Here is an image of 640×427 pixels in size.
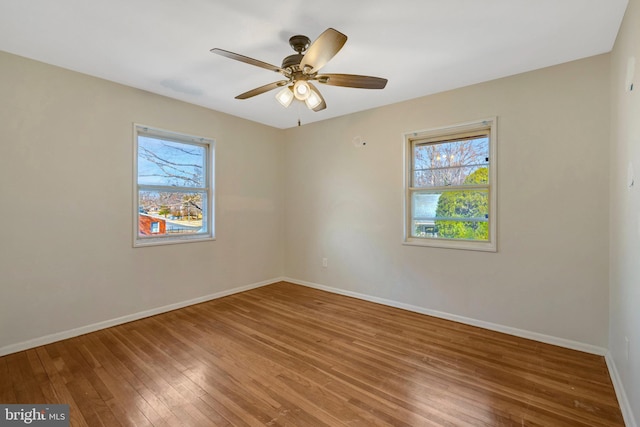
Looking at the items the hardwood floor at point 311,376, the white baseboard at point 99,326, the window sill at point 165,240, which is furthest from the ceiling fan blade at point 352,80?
the white baseboard at point 99,326

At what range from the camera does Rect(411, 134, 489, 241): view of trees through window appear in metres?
3.09

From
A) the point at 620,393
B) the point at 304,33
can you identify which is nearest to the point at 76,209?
the point at 304,33

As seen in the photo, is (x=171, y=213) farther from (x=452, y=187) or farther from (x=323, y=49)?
(x=452, y=187)

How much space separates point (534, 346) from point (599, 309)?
1.96 feet

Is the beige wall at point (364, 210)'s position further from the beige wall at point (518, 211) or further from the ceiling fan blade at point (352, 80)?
the ceiling fan blade at point (352, 80)

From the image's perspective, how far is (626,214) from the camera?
186cm

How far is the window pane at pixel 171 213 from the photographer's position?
334cm

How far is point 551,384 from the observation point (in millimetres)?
2016

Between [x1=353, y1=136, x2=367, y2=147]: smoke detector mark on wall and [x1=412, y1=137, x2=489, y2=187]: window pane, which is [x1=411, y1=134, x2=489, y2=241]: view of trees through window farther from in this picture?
[x1=353, y1=136, x2=367, y2=147]: smoke detector mark on wall

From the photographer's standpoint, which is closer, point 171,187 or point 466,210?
point 466,210

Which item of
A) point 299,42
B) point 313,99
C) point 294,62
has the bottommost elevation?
point 313,99

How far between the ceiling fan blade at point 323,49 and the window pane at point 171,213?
8.14 ft

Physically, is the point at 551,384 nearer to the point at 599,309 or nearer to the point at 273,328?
the point at 599,309

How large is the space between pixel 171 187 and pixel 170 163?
304 millimetres
